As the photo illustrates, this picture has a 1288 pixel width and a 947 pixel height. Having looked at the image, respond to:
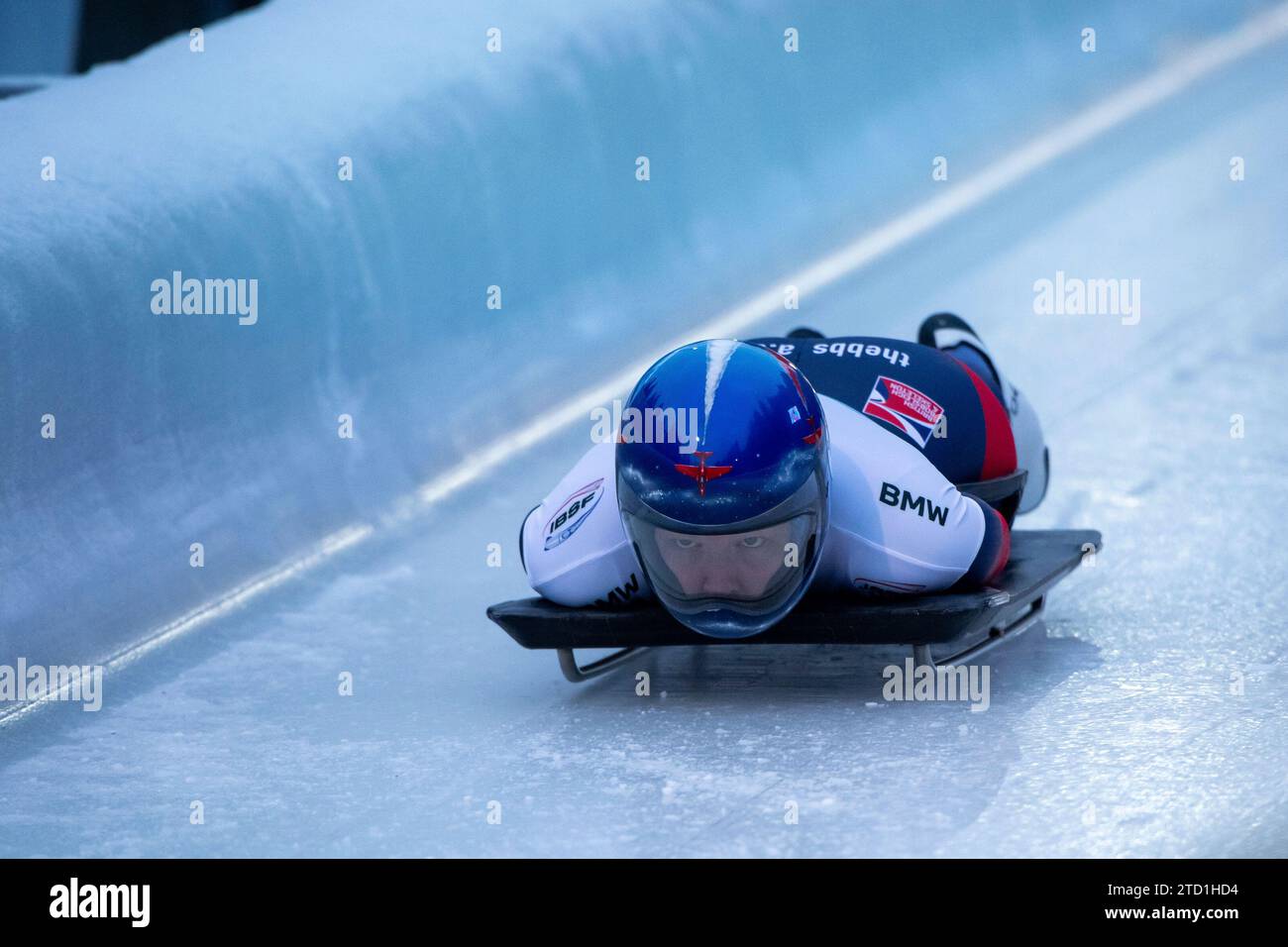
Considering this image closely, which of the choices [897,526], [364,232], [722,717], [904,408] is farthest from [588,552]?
[364,232]

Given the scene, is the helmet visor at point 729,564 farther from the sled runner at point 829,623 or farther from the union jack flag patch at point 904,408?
the union jack flag patch at point 904,408

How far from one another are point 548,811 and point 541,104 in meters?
3.60

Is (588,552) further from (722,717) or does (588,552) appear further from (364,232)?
(364,232)

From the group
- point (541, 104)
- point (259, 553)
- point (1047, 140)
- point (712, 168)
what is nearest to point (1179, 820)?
point (259, 553)

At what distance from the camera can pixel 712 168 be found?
670 cm

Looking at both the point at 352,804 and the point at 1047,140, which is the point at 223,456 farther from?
the point at 1047,140

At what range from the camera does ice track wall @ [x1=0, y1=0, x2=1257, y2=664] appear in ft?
12.8

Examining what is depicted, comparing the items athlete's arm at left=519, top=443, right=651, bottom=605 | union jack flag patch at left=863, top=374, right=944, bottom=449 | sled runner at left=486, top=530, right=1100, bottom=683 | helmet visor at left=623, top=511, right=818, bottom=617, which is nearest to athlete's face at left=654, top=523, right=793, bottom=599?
helmet visor at left=623, top=511, right=818, bottom=617

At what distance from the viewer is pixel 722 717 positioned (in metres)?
3.33

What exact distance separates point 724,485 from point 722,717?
1.83 ft

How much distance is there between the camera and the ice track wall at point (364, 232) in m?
3.90

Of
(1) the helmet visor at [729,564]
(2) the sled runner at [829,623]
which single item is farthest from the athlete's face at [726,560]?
(2) the sled runner at [829,623]

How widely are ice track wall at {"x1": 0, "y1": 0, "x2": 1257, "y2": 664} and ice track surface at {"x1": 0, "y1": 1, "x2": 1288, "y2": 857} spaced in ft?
0.66
